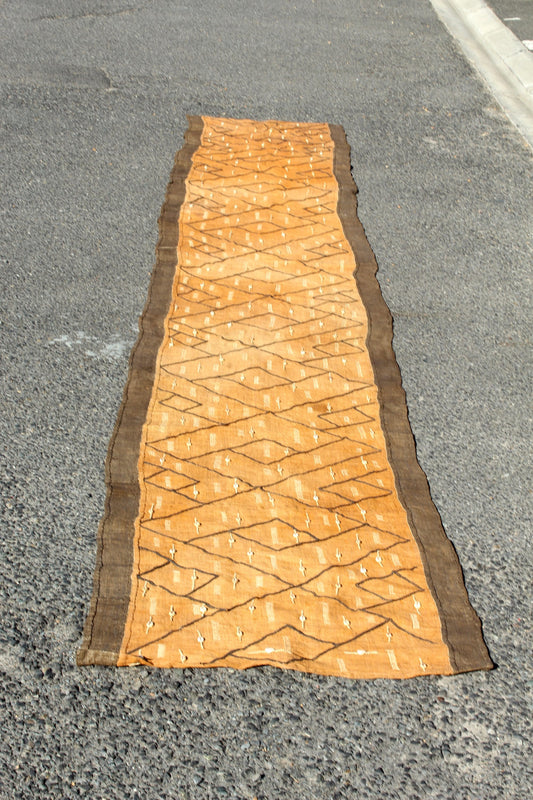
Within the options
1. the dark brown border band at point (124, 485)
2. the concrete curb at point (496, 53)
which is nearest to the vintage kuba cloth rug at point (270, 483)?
the dark brown border band at point (124, 485)

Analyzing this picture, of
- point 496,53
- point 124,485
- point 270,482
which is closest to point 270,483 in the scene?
point 270,482

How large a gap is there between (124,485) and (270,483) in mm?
519

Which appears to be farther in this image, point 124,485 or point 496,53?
point 496,53

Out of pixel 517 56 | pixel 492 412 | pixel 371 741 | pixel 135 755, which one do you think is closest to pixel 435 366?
pixel 492 412

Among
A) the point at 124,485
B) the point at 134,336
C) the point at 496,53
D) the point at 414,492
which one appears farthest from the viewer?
the point at 496,53

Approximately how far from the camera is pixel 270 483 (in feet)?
9.90

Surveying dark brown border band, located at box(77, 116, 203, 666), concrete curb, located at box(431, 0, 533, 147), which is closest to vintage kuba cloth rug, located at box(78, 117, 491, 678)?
dark brown border band, located at box(77, 116, 203, 666)

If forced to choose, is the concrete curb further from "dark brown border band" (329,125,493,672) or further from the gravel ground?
"dark brown border band" (329,125,493,672)

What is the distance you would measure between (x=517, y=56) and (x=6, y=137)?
4759 mm

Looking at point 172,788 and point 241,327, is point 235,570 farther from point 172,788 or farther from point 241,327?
point 241,327

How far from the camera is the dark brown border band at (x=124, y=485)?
7.93ft

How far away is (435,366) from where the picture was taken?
12.3ft

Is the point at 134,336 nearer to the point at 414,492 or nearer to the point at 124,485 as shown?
the point at 124,485

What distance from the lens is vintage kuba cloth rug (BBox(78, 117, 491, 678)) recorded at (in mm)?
2473
